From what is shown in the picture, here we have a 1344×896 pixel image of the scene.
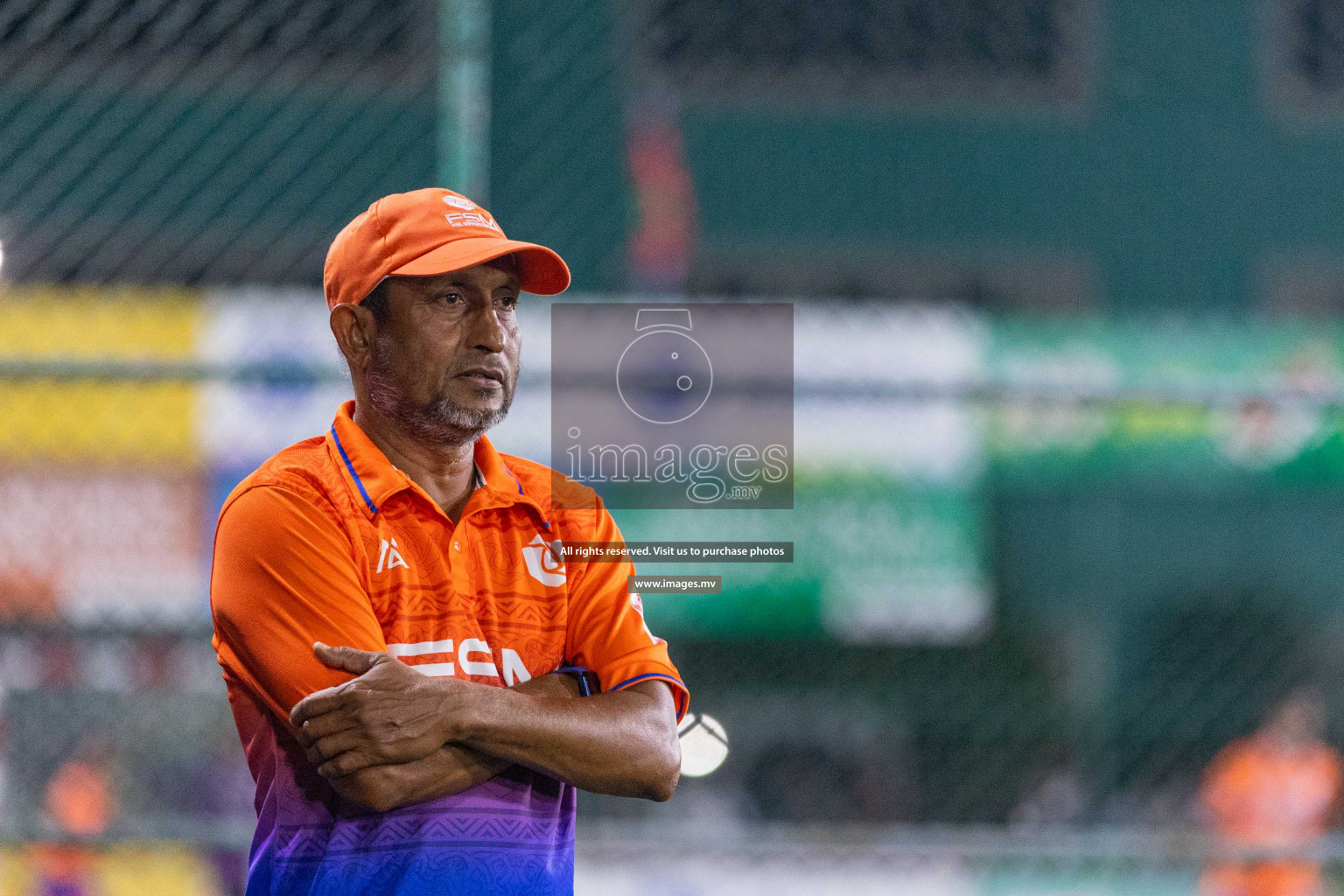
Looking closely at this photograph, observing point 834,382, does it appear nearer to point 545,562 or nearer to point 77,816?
point 545,562

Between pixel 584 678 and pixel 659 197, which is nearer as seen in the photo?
pixel 584 678

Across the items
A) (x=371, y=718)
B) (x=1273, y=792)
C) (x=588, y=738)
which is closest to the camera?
(x=371, y=718)

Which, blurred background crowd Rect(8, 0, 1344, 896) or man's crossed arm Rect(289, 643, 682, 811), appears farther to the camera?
blurred background crowd Rect(8, 0, 1344, 896)

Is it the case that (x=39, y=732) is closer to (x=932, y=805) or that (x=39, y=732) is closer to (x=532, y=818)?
(x=532, y=818)

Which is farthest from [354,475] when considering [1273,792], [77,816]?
[1273,792]

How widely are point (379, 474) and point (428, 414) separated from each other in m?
0.11

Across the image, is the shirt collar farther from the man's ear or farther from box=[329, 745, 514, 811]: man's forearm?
box=[329, 745, 514, 811]: man's forearm

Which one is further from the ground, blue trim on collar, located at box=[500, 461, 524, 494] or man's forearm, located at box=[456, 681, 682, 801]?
blue trim on collar, located at box=[500, 461, 524, 494]

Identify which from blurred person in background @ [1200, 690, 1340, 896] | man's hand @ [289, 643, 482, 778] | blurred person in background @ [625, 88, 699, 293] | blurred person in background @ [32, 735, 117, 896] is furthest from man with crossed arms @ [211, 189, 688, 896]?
blurred person in background @ [1200, 690, 1340, 896]

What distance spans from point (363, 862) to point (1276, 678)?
814 centimetres

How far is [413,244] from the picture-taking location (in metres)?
1.80

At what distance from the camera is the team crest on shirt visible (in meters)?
1.85

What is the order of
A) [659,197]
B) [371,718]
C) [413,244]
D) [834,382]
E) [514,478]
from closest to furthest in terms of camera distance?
[371,718] → [413,244] → [514,478] → [834,382] → [659,197]

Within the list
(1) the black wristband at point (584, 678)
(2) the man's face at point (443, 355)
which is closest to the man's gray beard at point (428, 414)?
(2) the man's face at point (443, 355)
